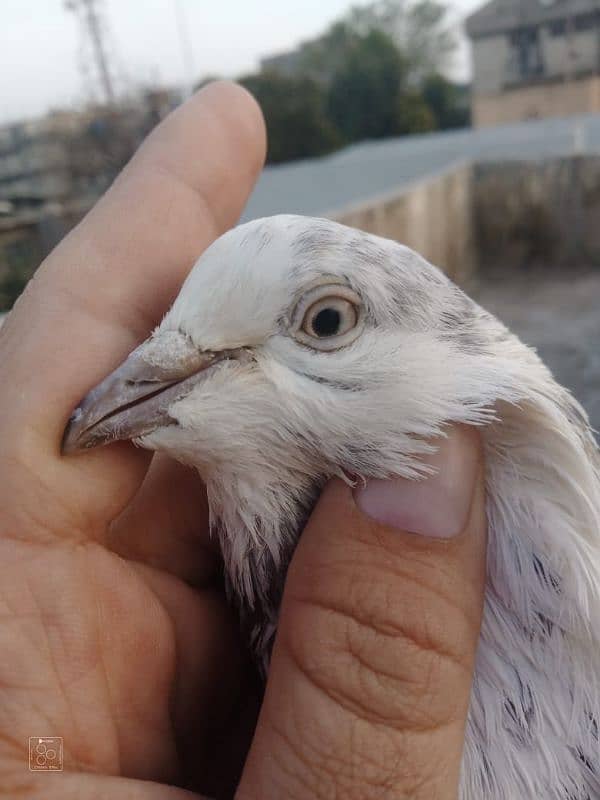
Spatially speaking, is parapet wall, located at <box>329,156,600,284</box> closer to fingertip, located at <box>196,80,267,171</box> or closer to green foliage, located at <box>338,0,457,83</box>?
fingertip, located at <box>196,80,267,171</box>

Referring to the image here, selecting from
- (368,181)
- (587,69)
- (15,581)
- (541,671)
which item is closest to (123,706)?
(15,581)

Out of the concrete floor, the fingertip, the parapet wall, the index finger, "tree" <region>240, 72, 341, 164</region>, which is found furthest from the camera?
"tree" <region>240, 72, 341, 164</region>

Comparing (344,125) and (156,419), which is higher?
(156,419)

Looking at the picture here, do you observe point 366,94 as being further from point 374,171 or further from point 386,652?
point 386,652

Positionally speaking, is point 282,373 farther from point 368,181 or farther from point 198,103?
point 368,181

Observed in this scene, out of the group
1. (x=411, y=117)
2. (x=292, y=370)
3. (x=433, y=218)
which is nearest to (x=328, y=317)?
(x=292, y=370)

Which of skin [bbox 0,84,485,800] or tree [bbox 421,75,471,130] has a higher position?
skin [bbox 0,84,485,800]

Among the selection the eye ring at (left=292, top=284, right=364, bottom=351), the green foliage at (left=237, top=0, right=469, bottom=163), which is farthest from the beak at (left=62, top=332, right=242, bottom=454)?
the green foliage at (left=237, top=0, right=469, bottom=163)
